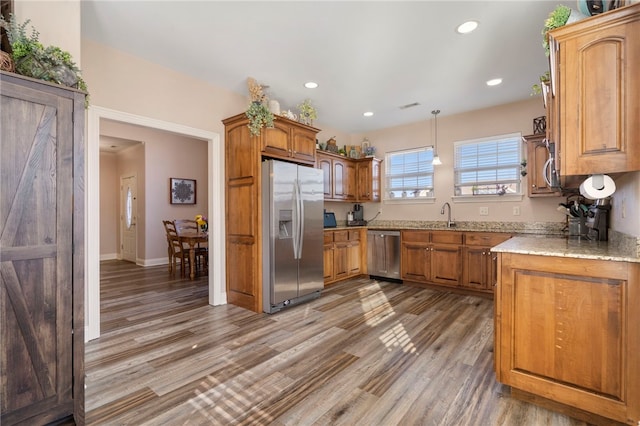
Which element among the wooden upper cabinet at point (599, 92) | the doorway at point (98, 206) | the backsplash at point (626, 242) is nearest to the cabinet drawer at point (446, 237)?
the backsplash at point (626, 242)

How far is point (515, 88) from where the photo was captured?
388 cm

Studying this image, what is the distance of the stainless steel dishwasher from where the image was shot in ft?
15.9

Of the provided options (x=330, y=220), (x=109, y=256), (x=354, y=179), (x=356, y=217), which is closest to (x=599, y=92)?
(x=330, y=220)

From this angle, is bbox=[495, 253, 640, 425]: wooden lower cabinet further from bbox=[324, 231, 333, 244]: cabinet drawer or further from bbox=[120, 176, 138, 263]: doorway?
bbox=[120, 176, 138, 263]: doorway

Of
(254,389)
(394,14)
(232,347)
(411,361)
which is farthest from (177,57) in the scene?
(411,361)

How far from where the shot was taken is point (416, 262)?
15.2ft

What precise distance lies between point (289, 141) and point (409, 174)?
2706 millimetres

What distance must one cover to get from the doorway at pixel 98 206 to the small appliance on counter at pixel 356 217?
2.78 metres

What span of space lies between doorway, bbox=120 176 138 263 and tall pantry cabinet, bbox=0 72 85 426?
6081 mm

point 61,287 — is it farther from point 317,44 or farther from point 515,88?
point 515,88

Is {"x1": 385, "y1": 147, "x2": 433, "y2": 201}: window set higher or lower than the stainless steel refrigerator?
higher

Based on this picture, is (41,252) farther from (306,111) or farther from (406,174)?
(406,174)

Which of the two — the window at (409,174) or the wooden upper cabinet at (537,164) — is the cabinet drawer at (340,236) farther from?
the wooden upper cabinet at (537,164)

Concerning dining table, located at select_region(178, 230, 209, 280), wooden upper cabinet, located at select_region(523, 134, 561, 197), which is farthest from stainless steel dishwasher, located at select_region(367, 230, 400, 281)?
dining table, located at select_region(178, 230, 209, 280)
